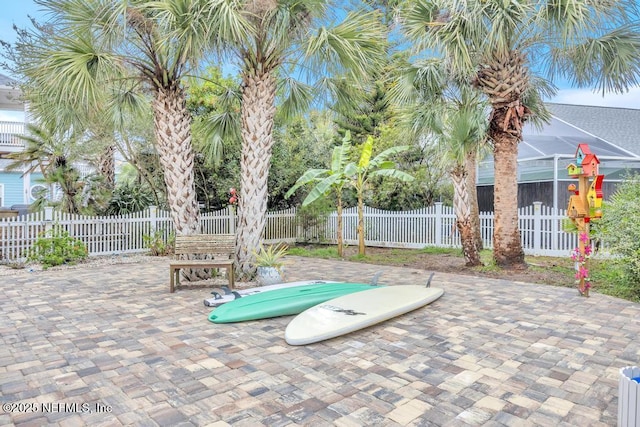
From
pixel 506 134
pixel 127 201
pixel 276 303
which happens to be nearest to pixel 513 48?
pixel 506 134

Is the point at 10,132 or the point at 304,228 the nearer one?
the point at 304,228

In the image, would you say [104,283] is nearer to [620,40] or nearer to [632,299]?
[632,299]

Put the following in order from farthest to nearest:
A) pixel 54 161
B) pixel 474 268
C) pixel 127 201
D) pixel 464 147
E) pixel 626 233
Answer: pixel 127 201 < pixel 54 161 < pixel 464 147 < pixel 474 268 < pixel 626 233

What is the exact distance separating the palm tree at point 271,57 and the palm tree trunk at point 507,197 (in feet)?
10.8

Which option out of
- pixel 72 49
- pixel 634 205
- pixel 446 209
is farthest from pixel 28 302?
pixel 446 209

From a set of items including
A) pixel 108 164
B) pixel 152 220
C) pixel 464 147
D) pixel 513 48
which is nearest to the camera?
pixel 513 48

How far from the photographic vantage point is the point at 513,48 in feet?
28.5

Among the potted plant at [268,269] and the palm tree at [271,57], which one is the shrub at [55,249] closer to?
the palm tree at [271,57]

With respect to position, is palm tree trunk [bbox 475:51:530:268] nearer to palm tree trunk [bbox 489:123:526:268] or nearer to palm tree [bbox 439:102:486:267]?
palm tree trunk [bbox 489:123:526:268]

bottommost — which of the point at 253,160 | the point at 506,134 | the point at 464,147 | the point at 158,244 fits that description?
the point at 158,244

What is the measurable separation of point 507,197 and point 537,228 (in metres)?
3.38

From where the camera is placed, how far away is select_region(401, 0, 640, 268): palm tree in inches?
289

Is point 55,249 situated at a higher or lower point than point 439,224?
lower

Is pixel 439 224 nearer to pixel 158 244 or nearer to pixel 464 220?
pixel 464 220
